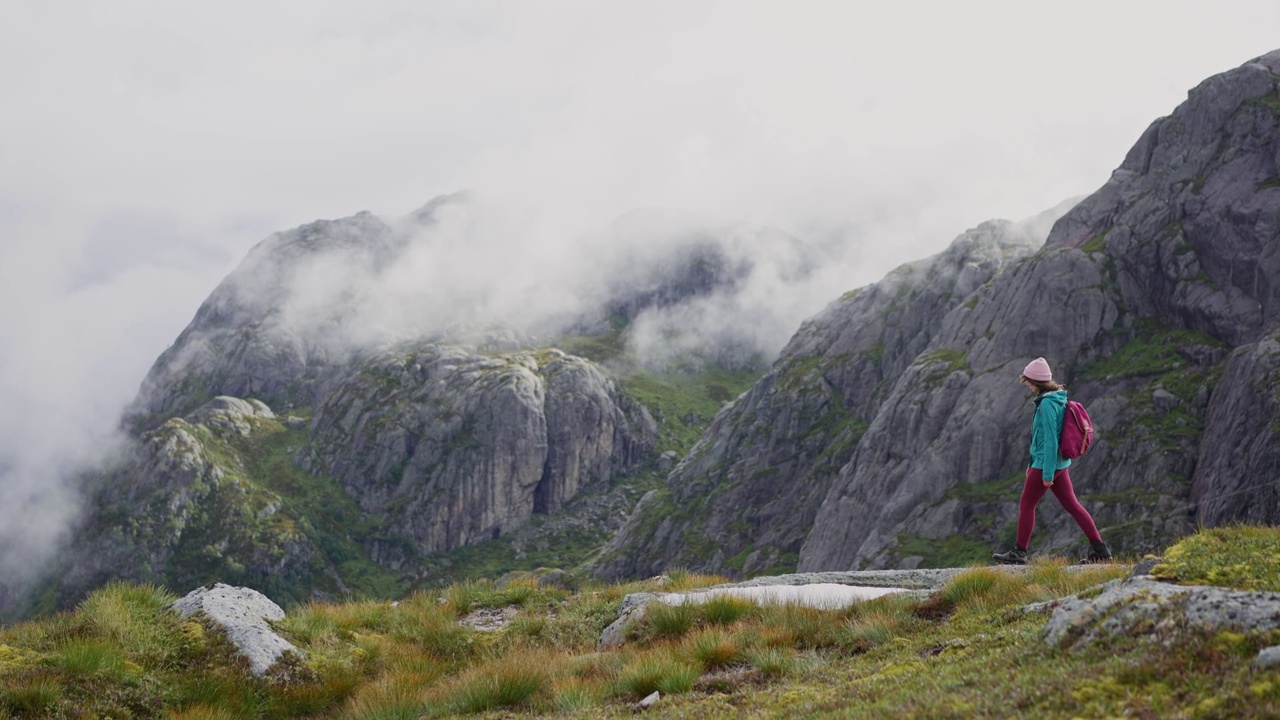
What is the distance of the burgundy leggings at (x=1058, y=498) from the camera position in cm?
1516

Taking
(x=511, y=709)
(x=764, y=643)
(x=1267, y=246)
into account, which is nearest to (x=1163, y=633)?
(x=764, y=643)

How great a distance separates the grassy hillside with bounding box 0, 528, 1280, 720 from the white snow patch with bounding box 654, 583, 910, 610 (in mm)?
730

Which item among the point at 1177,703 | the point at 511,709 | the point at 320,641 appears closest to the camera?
the point at 1177,703

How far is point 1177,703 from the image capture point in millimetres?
5145

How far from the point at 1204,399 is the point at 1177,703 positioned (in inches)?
4578

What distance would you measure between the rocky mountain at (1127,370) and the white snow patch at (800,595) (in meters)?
78.8

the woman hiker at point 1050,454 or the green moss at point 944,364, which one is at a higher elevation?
the woman hiker at point 1050,454

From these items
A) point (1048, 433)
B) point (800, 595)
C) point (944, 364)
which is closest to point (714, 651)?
point (800, 595)

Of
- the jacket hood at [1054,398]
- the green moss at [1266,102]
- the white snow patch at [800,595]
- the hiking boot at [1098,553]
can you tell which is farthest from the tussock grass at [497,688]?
the green moss at [1266,102]

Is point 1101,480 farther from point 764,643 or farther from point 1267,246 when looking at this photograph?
point 764,643

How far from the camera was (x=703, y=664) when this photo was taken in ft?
34.6

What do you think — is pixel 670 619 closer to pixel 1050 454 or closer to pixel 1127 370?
pixel 1050 454

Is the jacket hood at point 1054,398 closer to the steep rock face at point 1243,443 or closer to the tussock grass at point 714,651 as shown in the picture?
the tussock grass at point 714,651

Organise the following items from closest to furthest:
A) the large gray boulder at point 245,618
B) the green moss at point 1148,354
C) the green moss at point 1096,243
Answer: the large gray boulder at point 245,618 → the green moss at point 1148,354 → the green moss at point 1096,243
